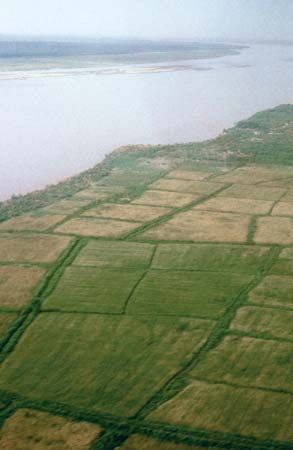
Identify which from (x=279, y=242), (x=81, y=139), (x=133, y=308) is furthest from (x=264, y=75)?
(x=133, y=308)

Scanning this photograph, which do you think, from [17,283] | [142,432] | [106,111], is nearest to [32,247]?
[17,283]

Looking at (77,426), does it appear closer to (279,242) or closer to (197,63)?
(279,242)

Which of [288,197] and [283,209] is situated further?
[288,197]

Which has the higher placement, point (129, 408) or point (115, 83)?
point (115, 83)

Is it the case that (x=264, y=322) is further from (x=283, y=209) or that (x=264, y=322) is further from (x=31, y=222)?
(x=31, y=222)

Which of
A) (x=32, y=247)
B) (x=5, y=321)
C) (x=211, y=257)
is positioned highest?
→ (x=32, y=247)

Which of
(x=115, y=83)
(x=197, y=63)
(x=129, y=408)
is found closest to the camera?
(x=129, y=408)

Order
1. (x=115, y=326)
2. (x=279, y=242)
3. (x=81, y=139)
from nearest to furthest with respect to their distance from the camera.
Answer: (x=115, y=326)
(x=279, y=242)
(x=81, y=139)
